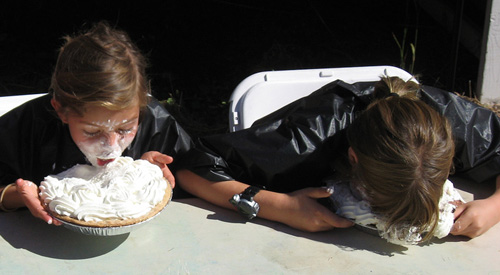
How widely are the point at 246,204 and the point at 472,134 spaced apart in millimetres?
729

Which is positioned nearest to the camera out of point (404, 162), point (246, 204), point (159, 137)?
point (404, 162)

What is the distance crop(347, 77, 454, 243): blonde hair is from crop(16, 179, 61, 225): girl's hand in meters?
0.74

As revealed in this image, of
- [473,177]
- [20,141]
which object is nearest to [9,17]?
[20,141]

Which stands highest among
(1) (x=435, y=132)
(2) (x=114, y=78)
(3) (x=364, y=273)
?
(2) (x=114, y=78)

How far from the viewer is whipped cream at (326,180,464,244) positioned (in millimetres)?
1312

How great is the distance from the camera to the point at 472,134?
1624mm

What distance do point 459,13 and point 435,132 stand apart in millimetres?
1468

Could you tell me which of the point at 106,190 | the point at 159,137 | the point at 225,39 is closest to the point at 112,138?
the point at 106,190

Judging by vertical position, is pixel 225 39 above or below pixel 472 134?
above

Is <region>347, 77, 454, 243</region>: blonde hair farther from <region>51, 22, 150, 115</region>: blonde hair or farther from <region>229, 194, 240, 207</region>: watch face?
<region>51, 22, 150, 115</region>: blonde hair

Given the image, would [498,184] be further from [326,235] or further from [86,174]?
[86,174]

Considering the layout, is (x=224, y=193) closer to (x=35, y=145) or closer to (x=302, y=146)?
(x=302, y=146)

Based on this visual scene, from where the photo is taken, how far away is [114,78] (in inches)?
49.7

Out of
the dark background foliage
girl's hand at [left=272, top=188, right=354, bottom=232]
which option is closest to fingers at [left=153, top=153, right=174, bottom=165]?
girl's hand at [left=272, top=188, right=354, bottom=232]
